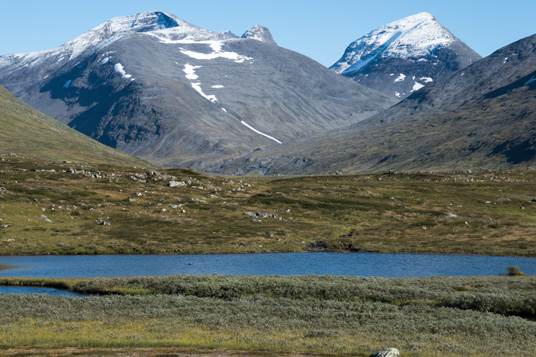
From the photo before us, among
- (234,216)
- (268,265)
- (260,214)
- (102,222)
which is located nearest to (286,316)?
(268,265)

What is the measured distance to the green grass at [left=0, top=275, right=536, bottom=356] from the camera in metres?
39.0

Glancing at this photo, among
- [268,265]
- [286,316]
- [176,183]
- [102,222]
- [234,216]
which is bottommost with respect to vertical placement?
[102,222]

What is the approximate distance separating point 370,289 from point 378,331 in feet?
51.5

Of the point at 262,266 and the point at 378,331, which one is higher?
the point at 378,331

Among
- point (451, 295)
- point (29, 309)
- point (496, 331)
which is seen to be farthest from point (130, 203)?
point (496, 331)

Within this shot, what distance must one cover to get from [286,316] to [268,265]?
3686 centimetres

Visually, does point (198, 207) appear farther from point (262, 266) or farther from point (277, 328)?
point (277, 328)

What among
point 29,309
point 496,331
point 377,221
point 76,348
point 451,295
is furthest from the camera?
point 377,221

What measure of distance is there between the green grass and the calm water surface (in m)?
12.8

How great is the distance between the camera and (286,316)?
48312 millimetres

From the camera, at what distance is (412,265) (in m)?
86.3

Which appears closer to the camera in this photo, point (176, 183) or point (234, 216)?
point (234, 216)

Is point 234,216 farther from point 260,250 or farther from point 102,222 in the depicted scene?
point 102,222

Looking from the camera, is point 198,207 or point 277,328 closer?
point 277,328
